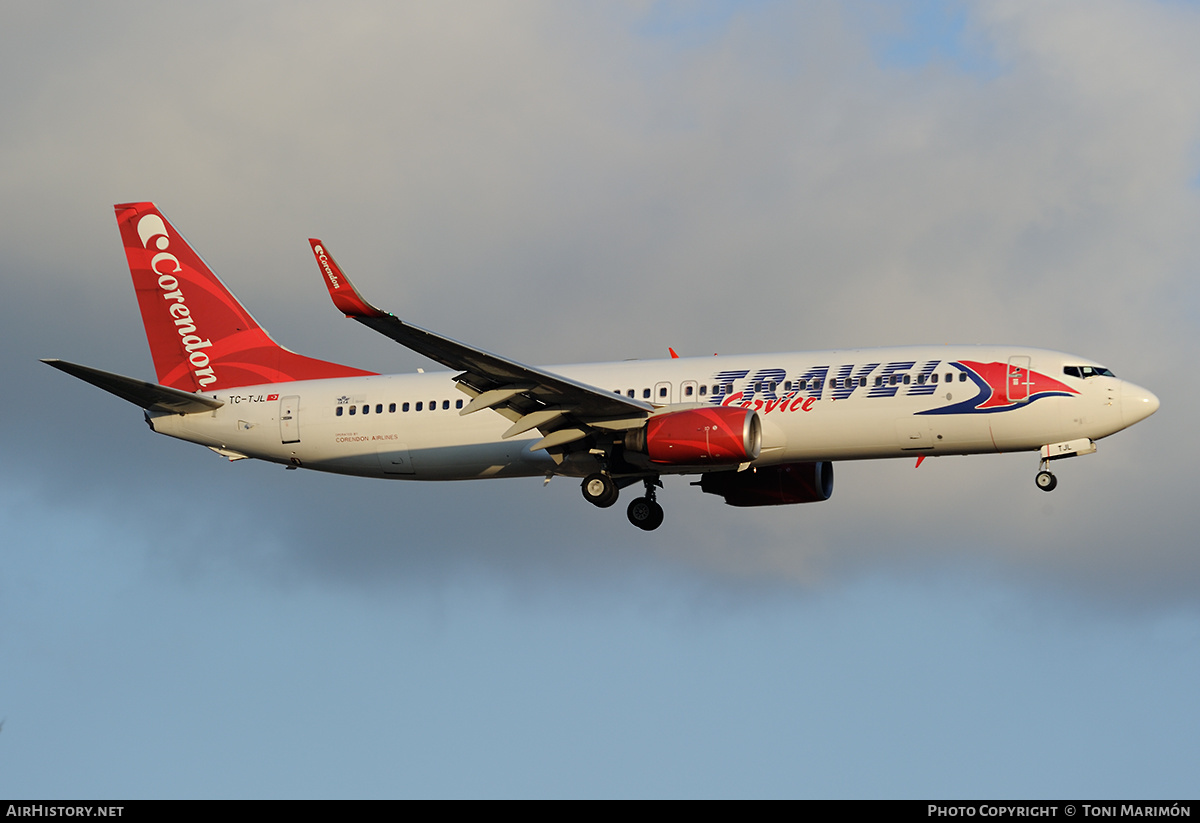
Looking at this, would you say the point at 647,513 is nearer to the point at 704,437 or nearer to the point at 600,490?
the point at 600,490

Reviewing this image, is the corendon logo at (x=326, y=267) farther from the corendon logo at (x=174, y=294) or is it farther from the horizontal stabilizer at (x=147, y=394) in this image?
the corendon logo at (x=174, y=294)

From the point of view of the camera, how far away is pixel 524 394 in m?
40.1

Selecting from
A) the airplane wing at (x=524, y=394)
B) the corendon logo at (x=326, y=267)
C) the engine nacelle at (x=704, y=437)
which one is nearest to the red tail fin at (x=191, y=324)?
the airplane wing at (x=524, y=394)

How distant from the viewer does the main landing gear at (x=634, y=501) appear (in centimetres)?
4294

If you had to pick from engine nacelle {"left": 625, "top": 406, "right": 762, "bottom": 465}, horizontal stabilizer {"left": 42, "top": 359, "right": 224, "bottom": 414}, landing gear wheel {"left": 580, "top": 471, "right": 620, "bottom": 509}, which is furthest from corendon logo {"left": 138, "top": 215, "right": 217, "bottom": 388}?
engine nacelle {"left": 625, "top": 406, "right": 762, "bottom": 465}

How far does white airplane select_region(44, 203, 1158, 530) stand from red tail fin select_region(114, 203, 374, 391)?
0.06 m

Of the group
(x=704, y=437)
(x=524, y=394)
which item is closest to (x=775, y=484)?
(x=704, y=437)

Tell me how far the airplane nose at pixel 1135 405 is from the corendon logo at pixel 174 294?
1045 inches

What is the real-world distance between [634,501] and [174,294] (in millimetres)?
16032
